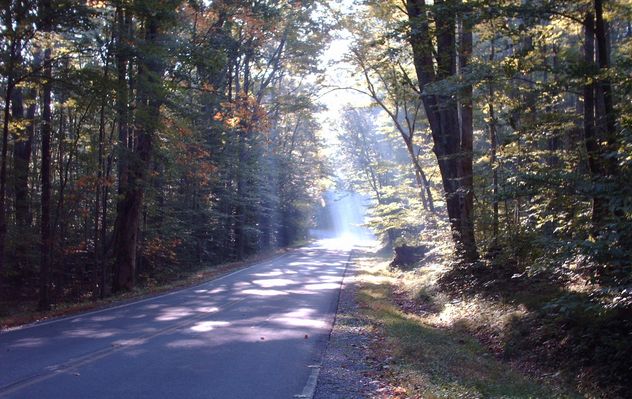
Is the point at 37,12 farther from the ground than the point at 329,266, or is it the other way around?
the point at 37,12

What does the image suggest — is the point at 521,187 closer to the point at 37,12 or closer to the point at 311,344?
A: the point at 311,344

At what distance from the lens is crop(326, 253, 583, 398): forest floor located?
6.91 metres

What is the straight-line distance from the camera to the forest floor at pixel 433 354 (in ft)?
22.7

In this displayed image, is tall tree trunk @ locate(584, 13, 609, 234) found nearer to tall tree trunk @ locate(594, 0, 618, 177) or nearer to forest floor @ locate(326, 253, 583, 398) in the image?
tall tree trunk @ locate(594, 0, 618, 177)

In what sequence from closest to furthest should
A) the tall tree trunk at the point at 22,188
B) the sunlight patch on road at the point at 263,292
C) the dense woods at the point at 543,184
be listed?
1. the dense woods at the point at 543,184
2. the sunlight patch on road at the point at 263,292
3. the tall tree trunk at the point at 22,188

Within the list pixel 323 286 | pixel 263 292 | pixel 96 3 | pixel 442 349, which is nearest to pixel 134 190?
pixel 263 292

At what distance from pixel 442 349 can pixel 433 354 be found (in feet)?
1.74

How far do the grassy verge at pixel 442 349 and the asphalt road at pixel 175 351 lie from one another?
131 cm

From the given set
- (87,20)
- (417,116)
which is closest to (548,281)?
(87,20)

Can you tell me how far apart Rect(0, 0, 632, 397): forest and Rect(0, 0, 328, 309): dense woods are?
Answer: 116mm

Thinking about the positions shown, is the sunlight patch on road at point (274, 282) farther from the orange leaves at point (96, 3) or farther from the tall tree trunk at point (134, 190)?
the orange leaves at point (96, 3)

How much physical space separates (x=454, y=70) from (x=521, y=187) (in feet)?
27.0

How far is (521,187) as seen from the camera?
9047 millimetres

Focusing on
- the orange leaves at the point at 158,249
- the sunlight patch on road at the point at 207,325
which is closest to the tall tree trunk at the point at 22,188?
the orange leaves at the point at 158,249
